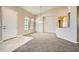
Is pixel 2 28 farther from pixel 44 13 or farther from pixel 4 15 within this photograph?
pixel 44 13

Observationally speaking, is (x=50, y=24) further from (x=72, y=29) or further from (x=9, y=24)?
(x=9, y=24)

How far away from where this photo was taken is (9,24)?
446cm

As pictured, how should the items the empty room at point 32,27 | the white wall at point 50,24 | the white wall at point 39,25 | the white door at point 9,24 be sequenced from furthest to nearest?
the white wall at point 50,24, the white door at point 9,24, the white wall at point 39,25, the empty room at point 32,27

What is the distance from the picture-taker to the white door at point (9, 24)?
4.28m

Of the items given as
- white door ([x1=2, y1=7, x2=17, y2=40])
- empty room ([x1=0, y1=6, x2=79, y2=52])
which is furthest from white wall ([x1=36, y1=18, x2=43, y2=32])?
white door ([x1=2, y1=7, x2=17, y2=40])

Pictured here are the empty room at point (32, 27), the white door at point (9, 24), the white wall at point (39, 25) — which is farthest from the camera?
the white door at point (9, 24)

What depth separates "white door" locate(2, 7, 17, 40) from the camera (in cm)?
428

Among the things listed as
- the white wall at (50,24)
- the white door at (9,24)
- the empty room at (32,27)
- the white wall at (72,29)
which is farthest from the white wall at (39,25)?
the white wall at (72,29)

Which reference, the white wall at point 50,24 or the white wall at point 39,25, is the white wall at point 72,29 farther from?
the white wall at point 39,25

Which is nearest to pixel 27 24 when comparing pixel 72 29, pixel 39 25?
pixel 39 25
